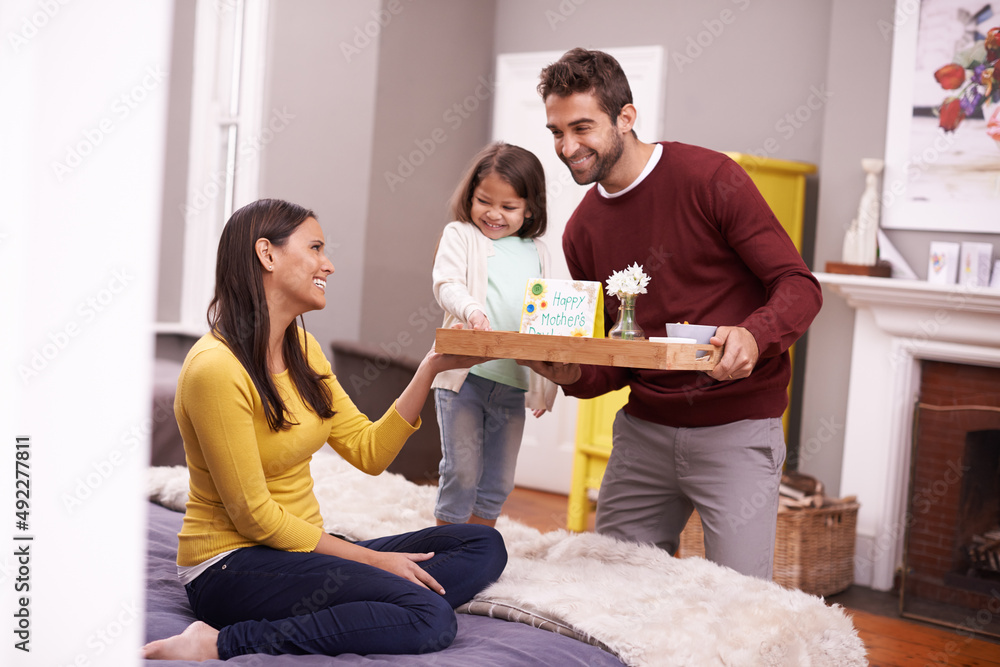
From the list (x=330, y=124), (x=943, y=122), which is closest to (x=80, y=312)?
(x=943, y=122)

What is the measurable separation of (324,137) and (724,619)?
3465mm

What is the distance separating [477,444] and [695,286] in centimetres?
68

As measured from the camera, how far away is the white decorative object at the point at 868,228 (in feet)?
10.8

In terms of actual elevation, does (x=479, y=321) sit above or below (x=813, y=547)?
above

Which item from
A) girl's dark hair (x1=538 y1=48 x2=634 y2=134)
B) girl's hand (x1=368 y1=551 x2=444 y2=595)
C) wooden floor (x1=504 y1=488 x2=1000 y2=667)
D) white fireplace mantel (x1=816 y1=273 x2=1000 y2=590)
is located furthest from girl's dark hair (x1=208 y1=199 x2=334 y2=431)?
white fireplace mantel (x1=816 y1=273 x2=1000 y2=590)

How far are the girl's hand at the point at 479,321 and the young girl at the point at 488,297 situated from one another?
0.20 m

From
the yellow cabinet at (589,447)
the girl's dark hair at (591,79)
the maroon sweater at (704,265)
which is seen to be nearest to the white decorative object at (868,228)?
the yellow cabinet at (589,447)

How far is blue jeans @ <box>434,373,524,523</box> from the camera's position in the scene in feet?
7.07

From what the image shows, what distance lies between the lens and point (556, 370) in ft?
6.16

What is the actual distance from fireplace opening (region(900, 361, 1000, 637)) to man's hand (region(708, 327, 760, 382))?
1.80 m

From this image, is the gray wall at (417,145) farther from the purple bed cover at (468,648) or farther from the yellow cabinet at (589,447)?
the purple bed cover at (468,648)

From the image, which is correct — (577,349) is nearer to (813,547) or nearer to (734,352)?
(734,352)

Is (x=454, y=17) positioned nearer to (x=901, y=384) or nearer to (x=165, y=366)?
(x=165, y=366)

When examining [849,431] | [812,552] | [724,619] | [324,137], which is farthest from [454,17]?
[724,619]
